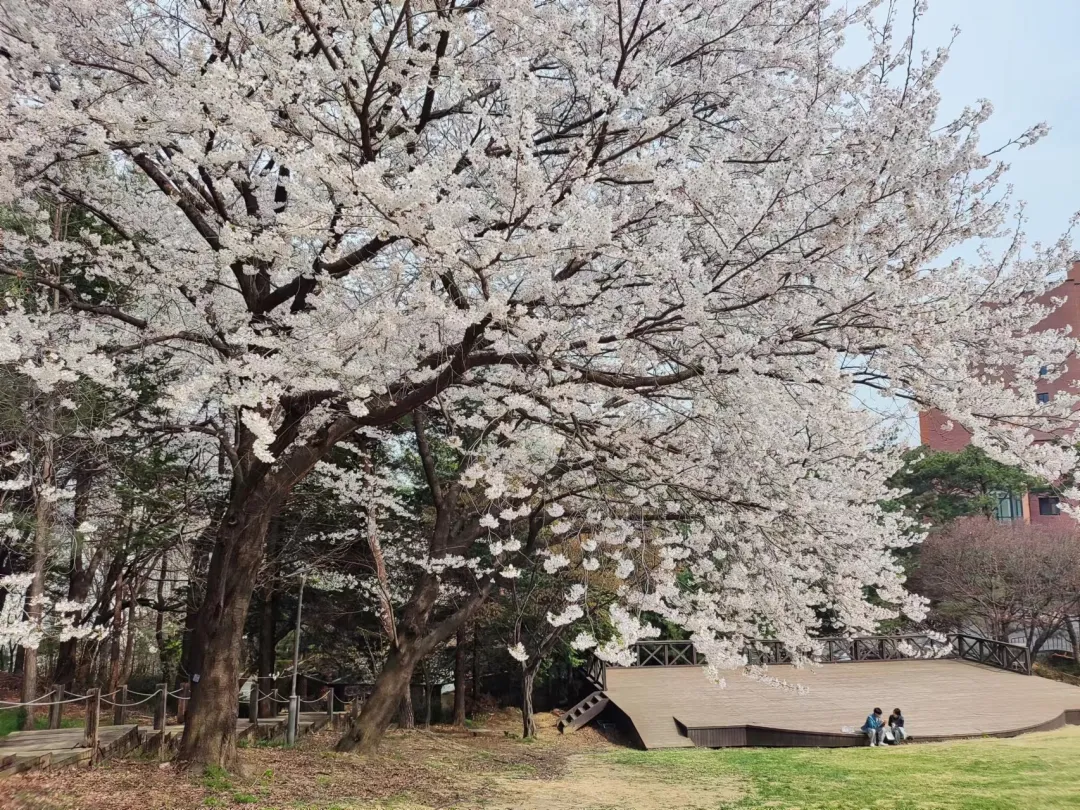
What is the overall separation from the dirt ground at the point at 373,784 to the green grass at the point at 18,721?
11.6 ft

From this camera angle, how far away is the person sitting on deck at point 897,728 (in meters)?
12.3

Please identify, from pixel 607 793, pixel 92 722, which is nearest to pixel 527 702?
pixel 607 793

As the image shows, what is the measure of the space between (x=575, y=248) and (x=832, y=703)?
13.7 meters

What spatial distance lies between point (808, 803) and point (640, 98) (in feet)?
21.1

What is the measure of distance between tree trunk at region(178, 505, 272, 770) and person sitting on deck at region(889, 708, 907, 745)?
10.5 m

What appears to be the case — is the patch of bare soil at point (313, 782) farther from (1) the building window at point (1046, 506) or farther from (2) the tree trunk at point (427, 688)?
(1) the building window at point (1046, 506)

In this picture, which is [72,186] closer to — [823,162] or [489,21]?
[489,21]

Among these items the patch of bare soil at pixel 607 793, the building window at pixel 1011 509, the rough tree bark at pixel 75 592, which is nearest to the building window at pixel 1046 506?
the building window at pixel 1011 509

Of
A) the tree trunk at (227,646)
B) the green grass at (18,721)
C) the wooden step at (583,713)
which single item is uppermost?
the tree trunk at (227,646)

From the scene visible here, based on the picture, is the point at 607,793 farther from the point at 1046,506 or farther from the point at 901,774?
the point at 1046,506

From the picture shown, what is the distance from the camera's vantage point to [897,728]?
12.3m

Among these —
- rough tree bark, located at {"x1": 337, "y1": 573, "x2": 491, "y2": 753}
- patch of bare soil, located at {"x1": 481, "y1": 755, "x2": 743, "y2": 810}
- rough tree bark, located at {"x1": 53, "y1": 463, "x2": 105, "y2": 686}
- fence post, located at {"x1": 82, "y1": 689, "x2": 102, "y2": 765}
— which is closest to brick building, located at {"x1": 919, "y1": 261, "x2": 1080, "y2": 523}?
patch of bare soil, located at {"x1": 481, "y1": 755, "x2": 743, "y2": 810}

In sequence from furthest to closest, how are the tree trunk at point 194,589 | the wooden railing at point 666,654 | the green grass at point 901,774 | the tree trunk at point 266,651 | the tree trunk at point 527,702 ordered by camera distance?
1. the wooden railing at point 666,654
2. the tree trunk at point 527,702
3. the tree trunk at point 266,651
4. the tree trunk at point 194,589
5. the green grass at point 901,774

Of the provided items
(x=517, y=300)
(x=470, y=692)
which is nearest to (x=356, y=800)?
(x=517, y=300)
